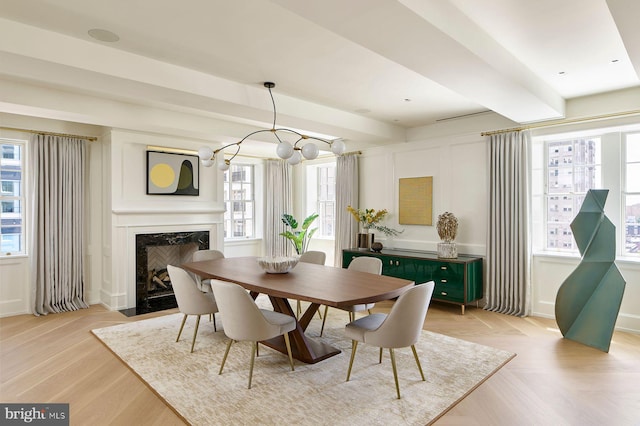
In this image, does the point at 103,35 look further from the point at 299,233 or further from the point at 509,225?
the point at 299,233

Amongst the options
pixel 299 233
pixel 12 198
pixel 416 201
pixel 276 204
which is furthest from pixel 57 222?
pixel 416 201

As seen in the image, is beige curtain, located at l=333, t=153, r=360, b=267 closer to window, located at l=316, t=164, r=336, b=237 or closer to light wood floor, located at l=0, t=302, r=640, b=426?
window, located at l=316, t=164, r=336, b=237

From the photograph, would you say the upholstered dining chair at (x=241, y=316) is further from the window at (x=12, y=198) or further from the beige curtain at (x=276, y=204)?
the beige curtain at (x=276, y=204)

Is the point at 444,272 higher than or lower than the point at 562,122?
lower

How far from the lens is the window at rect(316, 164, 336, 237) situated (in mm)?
7488

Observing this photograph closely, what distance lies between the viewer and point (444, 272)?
4.96 meters

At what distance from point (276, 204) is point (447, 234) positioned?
3.57 metres

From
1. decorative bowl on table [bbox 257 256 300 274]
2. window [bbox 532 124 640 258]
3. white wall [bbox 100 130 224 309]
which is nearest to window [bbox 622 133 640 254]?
window [bbox 532 124 640 258]

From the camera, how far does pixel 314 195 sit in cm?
771

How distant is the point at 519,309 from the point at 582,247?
1.14 meters

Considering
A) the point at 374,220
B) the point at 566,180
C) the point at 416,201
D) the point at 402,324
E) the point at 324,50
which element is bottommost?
the point at 402,324

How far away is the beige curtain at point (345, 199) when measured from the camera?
6469mm

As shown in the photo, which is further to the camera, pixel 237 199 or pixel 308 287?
pixel 237 199

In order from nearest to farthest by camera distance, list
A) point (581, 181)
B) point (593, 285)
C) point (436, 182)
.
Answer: point (593, 285), point (581, 181), point (436, 182)
